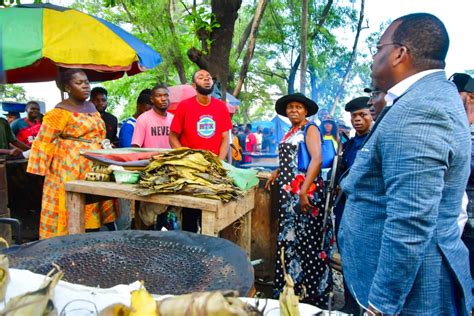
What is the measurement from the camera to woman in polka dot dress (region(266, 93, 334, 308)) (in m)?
3.48

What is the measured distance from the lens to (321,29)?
14602 mm

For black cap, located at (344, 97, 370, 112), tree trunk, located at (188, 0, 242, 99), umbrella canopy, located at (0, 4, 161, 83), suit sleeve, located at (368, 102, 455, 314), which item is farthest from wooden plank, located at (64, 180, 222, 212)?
tree trunk, located at (188, 0, 242, 99)

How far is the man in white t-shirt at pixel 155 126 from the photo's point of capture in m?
4.22

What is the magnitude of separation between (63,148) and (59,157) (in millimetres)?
89

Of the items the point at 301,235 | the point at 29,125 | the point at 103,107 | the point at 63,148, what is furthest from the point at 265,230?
the point at 29,125

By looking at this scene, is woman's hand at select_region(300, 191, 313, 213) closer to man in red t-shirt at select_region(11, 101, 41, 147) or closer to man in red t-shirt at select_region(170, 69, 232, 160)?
man in red t-shirt at select_region(170, 69, 232, 160)

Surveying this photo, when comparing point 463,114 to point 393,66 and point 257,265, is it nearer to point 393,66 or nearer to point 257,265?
point 393,66

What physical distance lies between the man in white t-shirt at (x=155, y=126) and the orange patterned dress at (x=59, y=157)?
Result: 676 mm

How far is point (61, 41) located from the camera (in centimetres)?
420

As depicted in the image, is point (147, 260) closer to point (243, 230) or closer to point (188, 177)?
point (188, 177)

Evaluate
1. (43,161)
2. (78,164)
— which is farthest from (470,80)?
(43,161)

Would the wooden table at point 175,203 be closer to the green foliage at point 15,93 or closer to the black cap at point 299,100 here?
the black cap at point 299,100

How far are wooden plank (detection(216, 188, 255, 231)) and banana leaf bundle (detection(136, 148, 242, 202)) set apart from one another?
0.07m

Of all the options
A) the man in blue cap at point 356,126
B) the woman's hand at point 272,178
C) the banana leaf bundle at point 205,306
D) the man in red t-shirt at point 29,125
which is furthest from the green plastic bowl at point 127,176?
the man in red t-shirt at point 29,125
